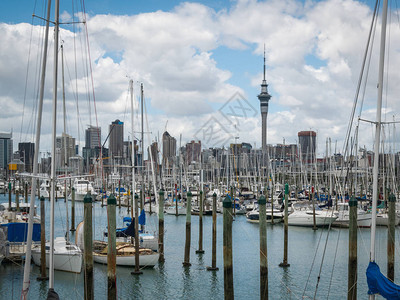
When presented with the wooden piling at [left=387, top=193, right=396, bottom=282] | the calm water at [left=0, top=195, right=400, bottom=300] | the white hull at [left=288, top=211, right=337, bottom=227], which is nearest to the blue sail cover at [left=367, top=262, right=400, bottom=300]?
the calm water at [left=0, top=195, right=400, bottom=300]

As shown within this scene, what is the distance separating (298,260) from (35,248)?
19.1 meters

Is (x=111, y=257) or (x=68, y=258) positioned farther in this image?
(x=68, y=258)

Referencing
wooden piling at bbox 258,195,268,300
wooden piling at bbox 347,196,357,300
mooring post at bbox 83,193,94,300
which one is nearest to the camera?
wooden piling at bbox 347,196,357,300

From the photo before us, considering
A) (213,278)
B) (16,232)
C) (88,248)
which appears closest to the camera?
(88,248)

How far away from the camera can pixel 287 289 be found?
86.1 ft

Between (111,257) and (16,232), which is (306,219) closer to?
(16,232)

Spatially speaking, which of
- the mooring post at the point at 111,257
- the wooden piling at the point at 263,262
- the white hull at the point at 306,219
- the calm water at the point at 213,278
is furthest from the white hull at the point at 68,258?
the white hull at the point at 306,219

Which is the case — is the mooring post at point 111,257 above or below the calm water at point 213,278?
above

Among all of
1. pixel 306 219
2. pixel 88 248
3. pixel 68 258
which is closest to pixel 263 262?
pixel 88 248

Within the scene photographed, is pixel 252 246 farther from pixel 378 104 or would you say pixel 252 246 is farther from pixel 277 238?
pixel 378 104

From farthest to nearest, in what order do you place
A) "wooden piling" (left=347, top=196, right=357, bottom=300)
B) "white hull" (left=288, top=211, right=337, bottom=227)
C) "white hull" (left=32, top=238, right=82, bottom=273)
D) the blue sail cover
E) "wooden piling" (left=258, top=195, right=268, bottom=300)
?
1. "white hull" (left=288, top=211, right=337, bottom=227)
2. "white hull" (left=32, top=238, right=82, bottom=273)
3. "wooden piling" (left=258, top=195, right=268, bottom=300)
4. "wooden piling" (left=347, top=196, right=357, bottom=300)
5. the blue sail cover

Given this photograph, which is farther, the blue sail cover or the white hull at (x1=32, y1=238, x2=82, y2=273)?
the white hull at (x1=32, y1=238, x2=82, y2=273)

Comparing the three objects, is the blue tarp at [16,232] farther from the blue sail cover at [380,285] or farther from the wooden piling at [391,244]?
the blue sail cover at [380,285]

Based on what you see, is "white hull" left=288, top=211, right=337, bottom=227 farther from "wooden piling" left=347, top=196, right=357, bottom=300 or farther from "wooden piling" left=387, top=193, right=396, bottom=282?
"wooden piling" left=347, top=196, right=357, bottom=300
